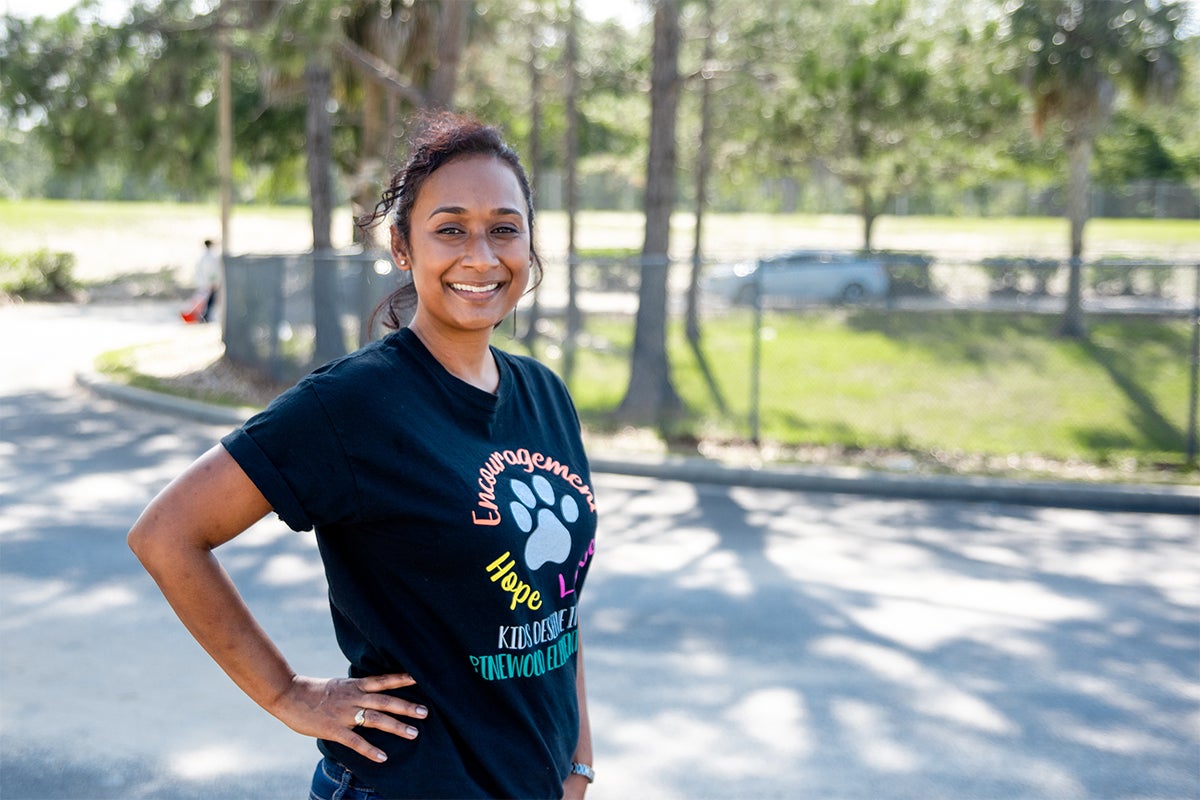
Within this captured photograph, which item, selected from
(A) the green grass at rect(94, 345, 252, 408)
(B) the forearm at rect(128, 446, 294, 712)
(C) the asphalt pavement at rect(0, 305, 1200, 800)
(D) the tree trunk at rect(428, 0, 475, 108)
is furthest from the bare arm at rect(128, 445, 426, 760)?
(A) the green grass at rect(94, 345, 252, 408)

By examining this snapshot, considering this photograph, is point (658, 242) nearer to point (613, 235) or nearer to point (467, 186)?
point (467, 186)

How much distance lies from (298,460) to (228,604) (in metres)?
0.31

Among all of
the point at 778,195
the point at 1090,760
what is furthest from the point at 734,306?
the point at 778,195

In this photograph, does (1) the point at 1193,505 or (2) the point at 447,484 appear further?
(1) the point at 1193,505

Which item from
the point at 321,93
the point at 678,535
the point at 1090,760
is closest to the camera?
the point at 1090,760

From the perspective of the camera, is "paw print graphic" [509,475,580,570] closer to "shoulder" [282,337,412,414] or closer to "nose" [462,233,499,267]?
"shoulder" [282,337,412,414]

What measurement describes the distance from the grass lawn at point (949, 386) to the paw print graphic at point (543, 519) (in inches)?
404

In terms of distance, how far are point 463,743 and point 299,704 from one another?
28 cm

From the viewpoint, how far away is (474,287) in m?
2.24

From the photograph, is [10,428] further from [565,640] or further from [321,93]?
[565,640]

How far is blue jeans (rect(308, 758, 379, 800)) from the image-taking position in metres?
2.04

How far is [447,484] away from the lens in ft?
6.59

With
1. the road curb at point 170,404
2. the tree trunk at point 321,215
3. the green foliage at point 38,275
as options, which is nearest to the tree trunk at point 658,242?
the tree trunk at point 321,215

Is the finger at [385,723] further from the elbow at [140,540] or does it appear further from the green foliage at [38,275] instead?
the green foliage at [38,275]
